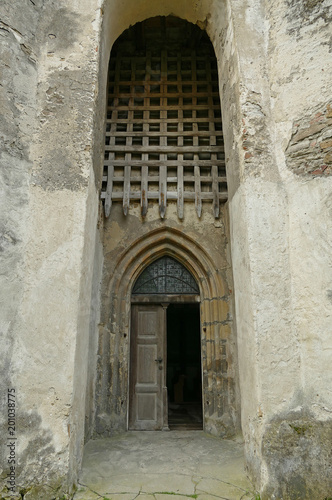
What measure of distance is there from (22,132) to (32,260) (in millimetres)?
1165

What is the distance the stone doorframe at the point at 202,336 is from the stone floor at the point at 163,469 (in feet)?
1.05

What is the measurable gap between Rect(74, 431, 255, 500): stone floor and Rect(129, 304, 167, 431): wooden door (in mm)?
457

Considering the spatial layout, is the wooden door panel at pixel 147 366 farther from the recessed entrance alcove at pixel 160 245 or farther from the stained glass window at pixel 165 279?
the stained glass window at pixel 165 279

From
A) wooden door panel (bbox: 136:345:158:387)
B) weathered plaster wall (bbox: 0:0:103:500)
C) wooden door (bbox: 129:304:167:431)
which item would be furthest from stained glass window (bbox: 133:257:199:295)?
weathered plaster wall (bbox: 0:0:103:500)

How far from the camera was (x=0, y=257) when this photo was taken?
2.70 meters

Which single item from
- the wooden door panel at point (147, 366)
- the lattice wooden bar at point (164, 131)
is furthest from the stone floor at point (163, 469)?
the lattice wooden bar at point (164, 131)

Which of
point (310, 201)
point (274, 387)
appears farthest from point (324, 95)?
point (274, 387)

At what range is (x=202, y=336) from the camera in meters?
4.70

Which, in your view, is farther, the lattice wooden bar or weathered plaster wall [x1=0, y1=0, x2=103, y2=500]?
the lattice wooden bar

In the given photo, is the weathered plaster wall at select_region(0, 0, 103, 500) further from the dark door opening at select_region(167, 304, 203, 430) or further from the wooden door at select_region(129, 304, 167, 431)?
the dark door opening at select_region(167, 304, 203, 430)

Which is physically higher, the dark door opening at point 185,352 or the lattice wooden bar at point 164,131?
the lattice wooden bar at point 164,131

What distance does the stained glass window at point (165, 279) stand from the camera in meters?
4.96

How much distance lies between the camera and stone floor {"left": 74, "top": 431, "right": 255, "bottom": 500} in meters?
2.51

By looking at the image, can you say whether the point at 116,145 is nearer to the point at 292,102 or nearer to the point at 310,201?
the point at 292,102
